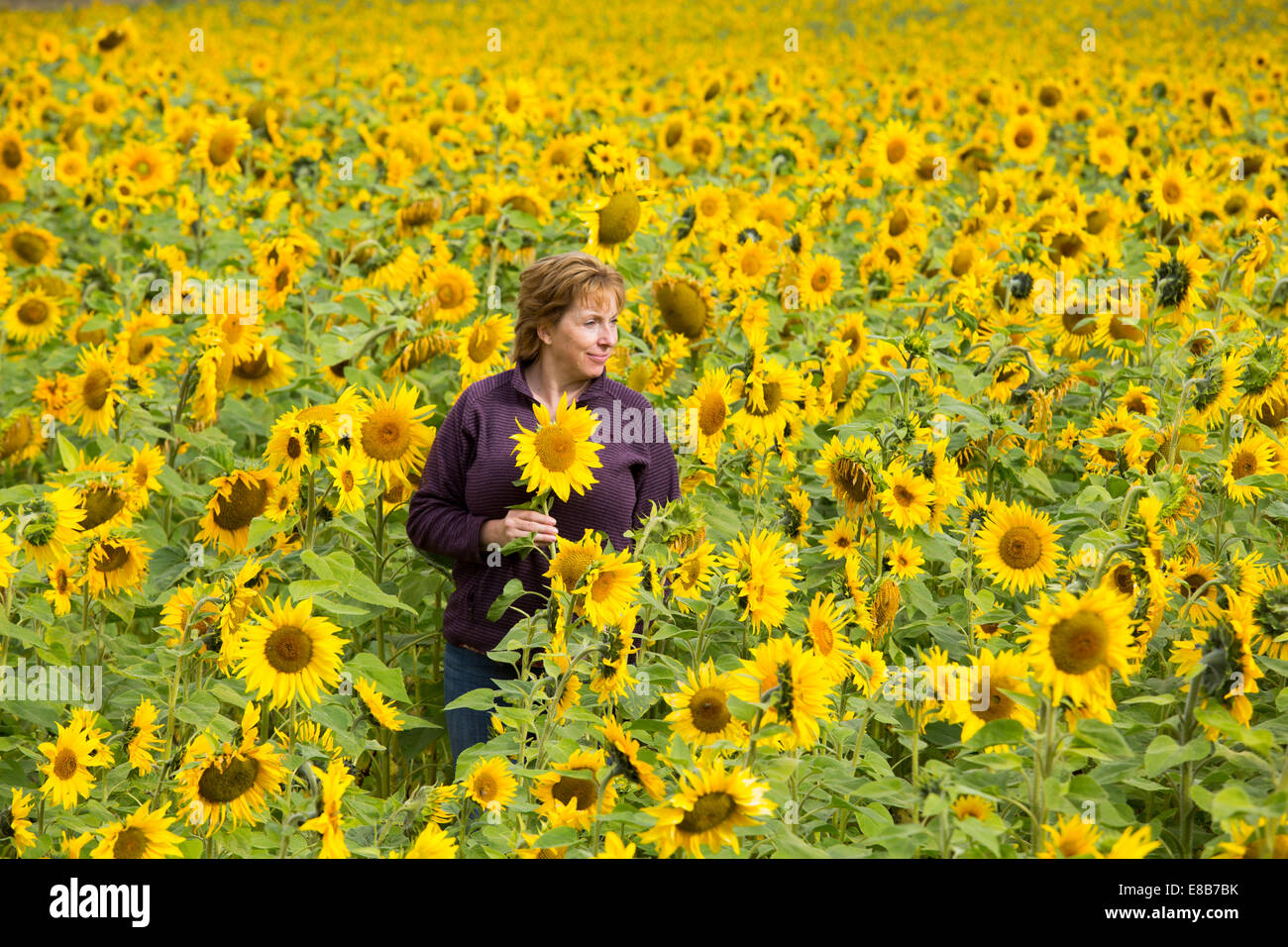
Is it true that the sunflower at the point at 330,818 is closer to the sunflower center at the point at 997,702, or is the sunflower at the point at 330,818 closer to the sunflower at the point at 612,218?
the sunflower center at the point at 997,702

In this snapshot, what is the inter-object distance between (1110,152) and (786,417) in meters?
5.14

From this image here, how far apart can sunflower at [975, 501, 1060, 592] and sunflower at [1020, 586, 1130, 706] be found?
959 mm

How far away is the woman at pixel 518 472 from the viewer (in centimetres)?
355

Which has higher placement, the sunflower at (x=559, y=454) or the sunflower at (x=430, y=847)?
the sunflower at (x=559, y=454)

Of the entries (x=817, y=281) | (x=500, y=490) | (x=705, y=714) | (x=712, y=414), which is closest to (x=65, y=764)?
(x=500, y=490)

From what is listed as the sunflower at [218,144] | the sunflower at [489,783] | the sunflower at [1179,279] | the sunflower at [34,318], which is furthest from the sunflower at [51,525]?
the sunflower at [1179,279]

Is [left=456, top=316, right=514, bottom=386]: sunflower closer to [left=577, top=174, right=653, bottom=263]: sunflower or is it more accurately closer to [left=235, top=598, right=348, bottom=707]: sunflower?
[left=577, top=174, right=653, bottom=263]: sunflower

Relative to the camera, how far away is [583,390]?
370 cm

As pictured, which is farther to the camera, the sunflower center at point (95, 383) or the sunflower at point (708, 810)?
the sunflower center at point (95, 383)

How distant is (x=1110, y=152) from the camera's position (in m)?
7.73

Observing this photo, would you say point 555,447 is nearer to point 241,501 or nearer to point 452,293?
point 241,501

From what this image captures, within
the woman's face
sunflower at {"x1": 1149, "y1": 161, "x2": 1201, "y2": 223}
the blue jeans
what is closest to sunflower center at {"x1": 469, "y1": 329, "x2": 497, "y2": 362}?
the woman's face

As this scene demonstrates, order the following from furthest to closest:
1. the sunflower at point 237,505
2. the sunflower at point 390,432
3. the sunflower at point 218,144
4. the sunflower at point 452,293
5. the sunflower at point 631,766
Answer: the sunflower at point 218,144 < the sunflower at point 452,293 < the sunflower at point 390,432 < the sunflower at point 237,505 < the sunflower at point 631,766

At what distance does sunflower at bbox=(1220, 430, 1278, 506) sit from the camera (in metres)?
3.37
